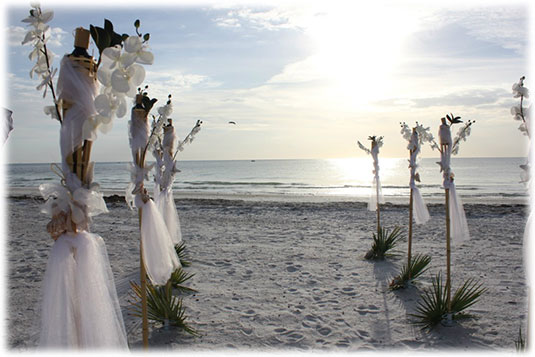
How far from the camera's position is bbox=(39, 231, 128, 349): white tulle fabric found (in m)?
2.10

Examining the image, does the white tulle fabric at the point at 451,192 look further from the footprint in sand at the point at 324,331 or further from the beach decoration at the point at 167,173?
the beach decoration at the point at 167,173

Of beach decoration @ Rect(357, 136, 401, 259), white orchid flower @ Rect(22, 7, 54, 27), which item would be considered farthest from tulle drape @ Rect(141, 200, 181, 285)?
beach decoration @ Rect(357, 136, 401, 259)

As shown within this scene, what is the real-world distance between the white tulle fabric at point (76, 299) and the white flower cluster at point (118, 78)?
0.69 meters

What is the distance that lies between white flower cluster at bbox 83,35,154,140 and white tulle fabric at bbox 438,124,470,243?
3940 millimetres

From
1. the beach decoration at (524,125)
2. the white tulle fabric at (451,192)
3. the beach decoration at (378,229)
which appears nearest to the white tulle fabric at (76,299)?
the beach decoration at (524,125)

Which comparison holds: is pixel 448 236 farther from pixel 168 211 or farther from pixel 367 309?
pixel 168 211

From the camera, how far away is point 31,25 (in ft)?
7.32

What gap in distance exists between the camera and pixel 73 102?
2158 mm

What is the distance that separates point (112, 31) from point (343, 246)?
24.7ft

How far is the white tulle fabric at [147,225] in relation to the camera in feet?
10.2

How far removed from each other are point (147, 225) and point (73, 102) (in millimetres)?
1341

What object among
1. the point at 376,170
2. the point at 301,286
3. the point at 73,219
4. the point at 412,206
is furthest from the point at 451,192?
the point at 73,219

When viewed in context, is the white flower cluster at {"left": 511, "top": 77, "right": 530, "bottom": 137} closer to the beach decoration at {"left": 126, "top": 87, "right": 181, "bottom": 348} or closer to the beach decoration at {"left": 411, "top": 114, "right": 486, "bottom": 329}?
the beach decoration at {"left": 411, "top": 114, "right": 486, "bottom": 329}

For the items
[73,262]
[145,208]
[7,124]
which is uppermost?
[7,124]
